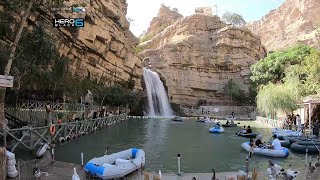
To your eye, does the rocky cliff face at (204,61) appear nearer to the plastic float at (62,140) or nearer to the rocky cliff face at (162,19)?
the rocky cliff face at (162,19)

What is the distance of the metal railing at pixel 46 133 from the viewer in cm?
1594

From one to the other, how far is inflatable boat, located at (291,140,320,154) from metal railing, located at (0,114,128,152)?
49.6ft

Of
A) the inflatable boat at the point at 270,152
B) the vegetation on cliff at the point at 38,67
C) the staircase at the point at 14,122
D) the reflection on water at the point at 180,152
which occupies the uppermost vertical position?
the vegetation on cliff at the point at 38,67

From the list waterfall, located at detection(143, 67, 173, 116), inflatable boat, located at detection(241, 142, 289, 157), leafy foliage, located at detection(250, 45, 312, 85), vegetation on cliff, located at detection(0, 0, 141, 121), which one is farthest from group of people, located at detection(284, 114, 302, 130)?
waterfall, located at detection(143, 67, 173, 116)

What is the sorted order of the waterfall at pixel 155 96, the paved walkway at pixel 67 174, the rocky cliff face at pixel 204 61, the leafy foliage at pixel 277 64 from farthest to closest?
the rocky cliff face at pixel 204 61, the waterfall at pixel 155 96, the leafy foliage at pixel 277 64, the paved walkway at pixel 67 174

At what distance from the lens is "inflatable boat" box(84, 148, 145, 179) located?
41.1ft

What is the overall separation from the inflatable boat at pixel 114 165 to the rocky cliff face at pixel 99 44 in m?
25.8

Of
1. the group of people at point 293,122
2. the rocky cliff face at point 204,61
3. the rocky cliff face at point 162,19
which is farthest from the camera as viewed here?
the rocky cliff face at point 162,19

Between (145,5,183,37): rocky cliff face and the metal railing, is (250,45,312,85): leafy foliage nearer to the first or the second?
the metal railing

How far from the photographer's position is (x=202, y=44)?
76688mm

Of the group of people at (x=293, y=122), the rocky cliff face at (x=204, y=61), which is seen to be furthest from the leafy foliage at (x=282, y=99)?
the rocky cliff face at (x=204, y=61)

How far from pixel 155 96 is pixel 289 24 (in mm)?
67030

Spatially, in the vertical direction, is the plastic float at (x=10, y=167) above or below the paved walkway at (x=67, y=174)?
above

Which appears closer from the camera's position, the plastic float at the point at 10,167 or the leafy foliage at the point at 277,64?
the plastic float at the point at 10,167
